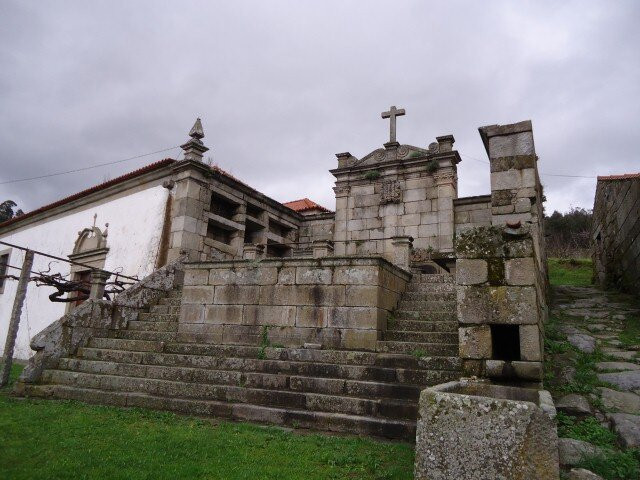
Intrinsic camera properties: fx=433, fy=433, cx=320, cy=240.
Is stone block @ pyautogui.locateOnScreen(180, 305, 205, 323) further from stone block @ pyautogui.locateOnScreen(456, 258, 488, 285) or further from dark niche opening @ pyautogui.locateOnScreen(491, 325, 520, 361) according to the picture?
dark niche opening @ pyautogui.locateOnScreen(491, 325, 520, 361)

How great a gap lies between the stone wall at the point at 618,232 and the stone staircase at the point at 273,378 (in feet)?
11.9

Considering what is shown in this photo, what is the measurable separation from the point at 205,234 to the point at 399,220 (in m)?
5.49

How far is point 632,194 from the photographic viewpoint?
8.06 metres

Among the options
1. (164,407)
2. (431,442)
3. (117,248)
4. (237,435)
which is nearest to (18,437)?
(164,407)

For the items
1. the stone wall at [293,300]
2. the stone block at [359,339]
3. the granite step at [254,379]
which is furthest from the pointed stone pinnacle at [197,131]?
the stone block at [359,339]

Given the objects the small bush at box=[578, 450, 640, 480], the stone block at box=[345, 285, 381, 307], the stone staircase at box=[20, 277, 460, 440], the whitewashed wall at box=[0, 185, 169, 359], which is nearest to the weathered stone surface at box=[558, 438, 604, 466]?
the small bush at box=[578, 450, 640, 480]

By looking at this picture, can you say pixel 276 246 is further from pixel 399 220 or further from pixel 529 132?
pixel 529 132

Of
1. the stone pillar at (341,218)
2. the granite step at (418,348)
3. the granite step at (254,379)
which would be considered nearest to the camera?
the granite step at (254,379)

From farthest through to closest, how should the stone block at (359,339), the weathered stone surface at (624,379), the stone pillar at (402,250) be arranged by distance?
the stone pillar at (402,250)
the stone block at (359,339)
the weathered stone surface at (624,379)

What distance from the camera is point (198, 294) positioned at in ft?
27.3

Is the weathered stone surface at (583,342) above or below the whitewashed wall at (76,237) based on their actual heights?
below

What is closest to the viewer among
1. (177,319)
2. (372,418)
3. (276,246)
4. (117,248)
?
(372,418)

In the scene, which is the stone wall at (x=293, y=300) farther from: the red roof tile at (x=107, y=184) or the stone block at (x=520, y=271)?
the red roof tile at (x=107, y=184)

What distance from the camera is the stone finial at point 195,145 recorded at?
12078 mm
